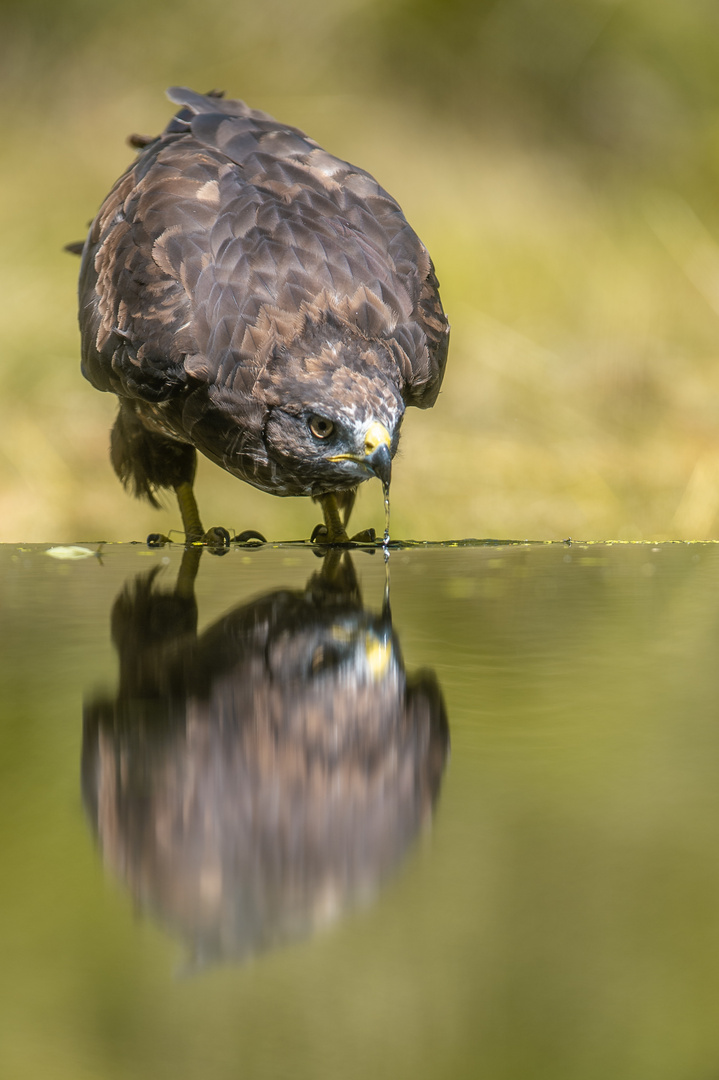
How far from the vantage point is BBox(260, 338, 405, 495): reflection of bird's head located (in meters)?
3.38

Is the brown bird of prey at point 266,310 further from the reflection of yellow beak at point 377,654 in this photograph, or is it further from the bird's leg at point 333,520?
the reflection of yellow beak at point 377,654

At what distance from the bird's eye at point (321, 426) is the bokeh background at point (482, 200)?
3313 millimetres

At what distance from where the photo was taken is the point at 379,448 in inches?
132

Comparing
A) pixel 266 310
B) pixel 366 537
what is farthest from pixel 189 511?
pixel 266 310

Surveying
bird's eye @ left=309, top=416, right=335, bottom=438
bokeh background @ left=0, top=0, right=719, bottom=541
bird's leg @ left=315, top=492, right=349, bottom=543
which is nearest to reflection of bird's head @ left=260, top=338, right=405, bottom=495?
bird's eye @ left=309, top=416, right=335, bottom=438

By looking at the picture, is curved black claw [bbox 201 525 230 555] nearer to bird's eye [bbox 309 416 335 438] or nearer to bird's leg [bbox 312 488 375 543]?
bird's leg [bbox 312 488 375 543]

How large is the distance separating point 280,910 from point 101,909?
0.54 feet

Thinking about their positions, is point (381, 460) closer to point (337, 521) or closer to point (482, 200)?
point (337, 521)

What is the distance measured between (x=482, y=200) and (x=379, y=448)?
5.31 metres

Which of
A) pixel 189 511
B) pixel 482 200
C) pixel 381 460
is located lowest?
pixel 189 511

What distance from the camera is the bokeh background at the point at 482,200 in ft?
23.1

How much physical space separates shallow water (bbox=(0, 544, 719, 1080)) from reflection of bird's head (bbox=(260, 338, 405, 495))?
1223 mm

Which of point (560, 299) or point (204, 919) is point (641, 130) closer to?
point (560, 299)

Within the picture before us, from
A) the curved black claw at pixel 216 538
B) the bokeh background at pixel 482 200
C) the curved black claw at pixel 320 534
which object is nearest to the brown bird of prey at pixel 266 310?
the curved black claw at pixel 216 538
